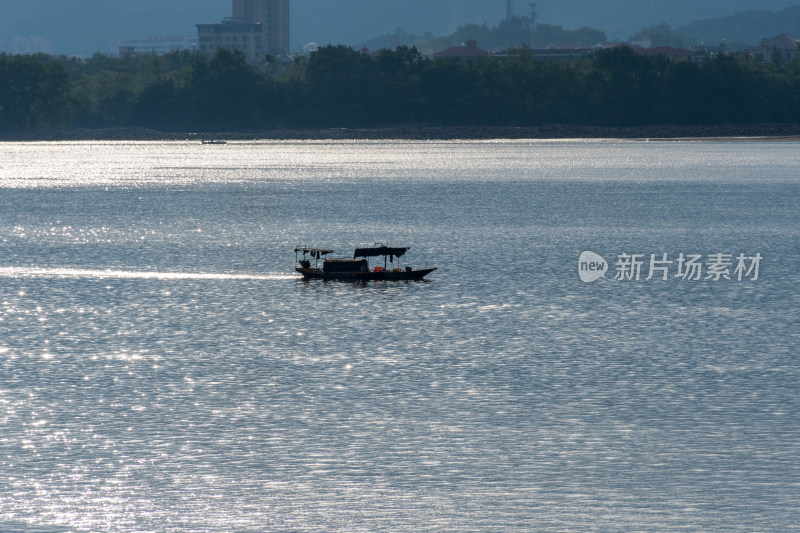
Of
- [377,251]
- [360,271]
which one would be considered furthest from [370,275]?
[377,251]

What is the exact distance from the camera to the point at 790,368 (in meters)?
46.0

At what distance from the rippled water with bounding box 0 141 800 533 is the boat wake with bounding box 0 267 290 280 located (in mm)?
286

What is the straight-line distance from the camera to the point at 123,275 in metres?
75.3

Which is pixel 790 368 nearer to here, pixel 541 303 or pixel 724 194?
pixel 541 303

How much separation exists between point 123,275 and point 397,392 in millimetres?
38105

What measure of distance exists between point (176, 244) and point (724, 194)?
7738cm

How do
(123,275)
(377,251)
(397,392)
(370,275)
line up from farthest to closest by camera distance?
(123,275) → (377,251) → (370,275) → (397,392)

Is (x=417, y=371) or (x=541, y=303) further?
(x=541, y=303)

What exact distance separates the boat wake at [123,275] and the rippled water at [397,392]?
286 millimetres

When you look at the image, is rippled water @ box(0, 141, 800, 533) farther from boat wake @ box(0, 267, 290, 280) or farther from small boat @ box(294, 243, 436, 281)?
small boat @ box(294, 243, 436, 281)

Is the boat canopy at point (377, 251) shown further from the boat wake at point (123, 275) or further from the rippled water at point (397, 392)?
the boat wake at point (123, 275)

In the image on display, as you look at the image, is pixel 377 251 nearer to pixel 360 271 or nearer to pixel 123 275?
pixel 360 271

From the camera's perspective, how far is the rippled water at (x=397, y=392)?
100 ft

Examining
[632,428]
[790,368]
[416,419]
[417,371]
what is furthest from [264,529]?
[790,368]
